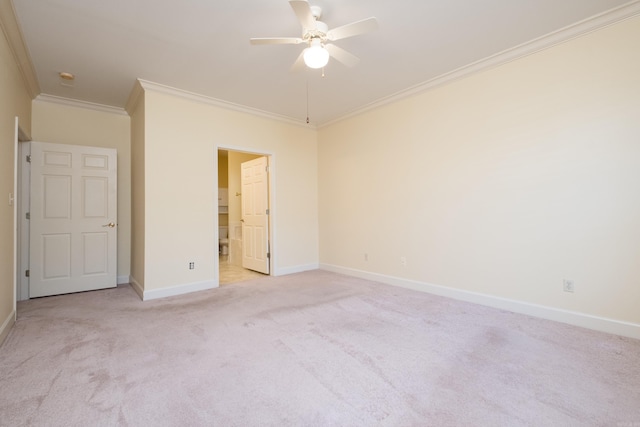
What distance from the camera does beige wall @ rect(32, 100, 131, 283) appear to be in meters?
3.95

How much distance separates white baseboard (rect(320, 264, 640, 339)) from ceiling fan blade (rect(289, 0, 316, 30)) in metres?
3.29

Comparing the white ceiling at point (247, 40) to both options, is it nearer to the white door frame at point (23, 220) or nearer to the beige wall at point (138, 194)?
the beige wall at point (138, 194)

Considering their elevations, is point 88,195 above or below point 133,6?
below

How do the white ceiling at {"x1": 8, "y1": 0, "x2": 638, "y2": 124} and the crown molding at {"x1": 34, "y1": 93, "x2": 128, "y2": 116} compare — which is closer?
the white ceiling at {"x1": 8, "y1": 0, "x2": 638, "y2": 124}

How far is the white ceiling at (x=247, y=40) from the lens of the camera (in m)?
2.37

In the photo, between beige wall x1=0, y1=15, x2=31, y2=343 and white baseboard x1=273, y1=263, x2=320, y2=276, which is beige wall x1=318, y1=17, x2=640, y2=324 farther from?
beige wall x1=0, y1=15, x2=31, y2=343

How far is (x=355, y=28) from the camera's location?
2176 mm

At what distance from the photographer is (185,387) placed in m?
1.79

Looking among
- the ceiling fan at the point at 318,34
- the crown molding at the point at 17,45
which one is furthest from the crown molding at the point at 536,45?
the crown molding at the point at 17,45

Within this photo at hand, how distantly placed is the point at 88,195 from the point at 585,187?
5.97m

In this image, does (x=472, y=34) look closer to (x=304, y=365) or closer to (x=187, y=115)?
(x=304, y=365)

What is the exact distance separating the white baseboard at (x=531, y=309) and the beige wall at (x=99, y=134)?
4138 mm

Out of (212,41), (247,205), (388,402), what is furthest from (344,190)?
(388,402)

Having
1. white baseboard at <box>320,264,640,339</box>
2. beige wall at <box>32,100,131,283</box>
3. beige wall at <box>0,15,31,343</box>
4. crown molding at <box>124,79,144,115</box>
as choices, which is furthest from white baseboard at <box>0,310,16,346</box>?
white baseboard at <box>320,264,640,339</box>
